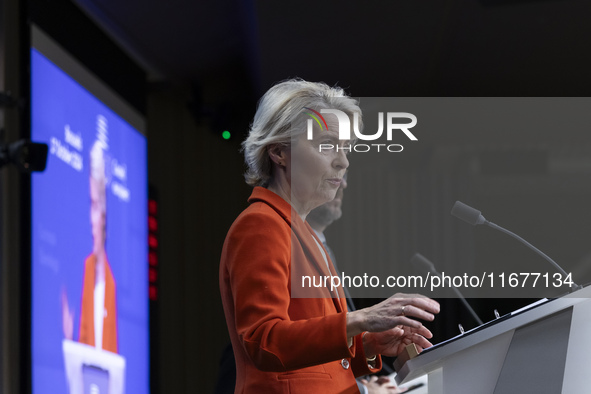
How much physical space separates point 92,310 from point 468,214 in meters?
3.17

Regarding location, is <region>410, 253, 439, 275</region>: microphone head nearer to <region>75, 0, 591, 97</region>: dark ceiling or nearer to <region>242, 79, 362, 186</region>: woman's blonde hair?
<region>242, 79, 362, 186</region>: woman's blonde hair

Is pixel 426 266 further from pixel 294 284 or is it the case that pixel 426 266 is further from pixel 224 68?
pixel 224 68

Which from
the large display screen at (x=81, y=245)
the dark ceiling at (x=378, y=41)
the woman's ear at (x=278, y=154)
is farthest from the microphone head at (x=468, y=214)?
the dark ceiling at (x=378, y=41)

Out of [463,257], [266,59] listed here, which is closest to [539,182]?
[463,257]

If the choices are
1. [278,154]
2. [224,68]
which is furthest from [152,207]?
[278,154]

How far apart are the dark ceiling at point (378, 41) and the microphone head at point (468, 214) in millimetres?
3188

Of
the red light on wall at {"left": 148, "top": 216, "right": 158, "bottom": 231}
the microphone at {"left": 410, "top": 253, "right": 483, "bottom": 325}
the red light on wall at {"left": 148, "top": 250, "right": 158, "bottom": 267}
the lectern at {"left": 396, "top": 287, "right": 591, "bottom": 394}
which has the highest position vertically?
the red light on wall at {"left": 148, "top": 216, "right": 158, "bottom": 231}

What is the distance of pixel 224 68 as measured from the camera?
6879mm

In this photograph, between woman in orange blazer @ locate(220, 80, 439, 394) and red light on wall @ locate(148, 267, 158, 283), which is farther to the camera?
red light on wall @ locate(148, 267, 158, 283)

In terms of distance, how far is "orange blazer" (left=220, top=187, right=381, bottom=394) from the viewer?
53.4 inches

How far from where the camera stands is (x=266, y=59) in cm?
543

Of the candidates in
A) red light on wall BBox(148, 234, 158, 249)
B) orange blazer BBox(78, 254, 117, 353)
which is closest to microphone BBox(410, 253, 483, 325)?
orange blazer BBox(78, 254, 117, 353)

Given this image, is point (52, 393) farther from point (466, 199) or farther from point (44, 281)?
point (466, 199)

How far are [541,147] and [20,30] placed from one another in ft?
9.96
